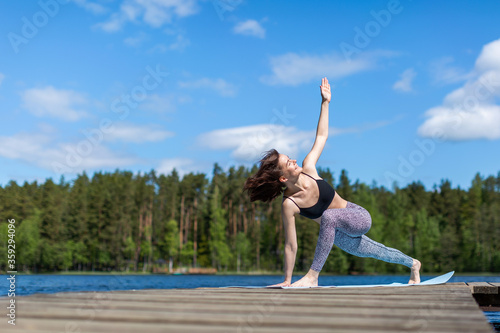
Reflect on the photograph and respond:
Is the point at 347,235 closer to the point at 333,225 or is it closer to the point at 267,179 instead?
the point at 333,225

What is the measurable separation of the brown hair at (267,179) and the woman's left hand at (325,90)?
1.17m

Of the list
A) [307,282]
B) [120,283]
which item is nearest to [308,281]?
[307,282]

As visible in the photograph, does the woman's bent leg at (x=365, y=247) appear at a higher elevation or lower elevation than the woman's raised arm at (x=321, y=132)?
lower

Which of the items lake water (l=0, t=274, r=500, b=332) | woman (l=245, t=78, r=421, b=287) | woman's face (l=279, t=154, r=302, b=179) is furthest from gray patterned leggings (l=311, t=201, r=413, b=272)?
lake water (l=0, t=274, r=500, b=332)

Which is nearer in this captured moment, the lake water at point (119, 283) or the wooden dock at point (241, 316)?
the wooden dock at point (241, 316)

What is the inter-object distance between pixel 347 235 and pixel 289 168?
116cm

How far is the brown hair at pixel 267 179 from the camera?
582 cm

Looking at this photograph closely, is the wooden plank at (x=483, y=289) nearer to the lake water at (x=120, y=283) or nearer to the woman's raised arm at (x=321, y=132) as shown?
the woman's raised arm at (x=321, y=132)

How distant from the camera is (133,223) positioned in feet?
245

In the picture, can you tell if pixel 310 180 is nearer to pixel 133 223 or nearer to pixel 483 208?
pixel 133 223

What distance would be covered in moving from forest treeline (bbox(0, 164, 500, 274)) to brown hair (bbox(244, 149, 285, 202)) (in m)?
61.2

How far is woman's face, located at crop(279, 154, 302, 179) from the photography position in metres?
5.75

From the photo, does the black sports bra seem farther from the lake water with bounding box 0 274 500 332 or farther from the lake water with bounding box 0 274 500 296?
the lake water with bounding box 0 274 500 296

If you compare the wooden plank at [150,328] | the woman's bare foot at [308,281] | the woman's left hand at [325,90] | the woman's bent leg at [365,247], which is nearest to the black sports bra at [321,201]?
the woman's bent leg at [365,247]
